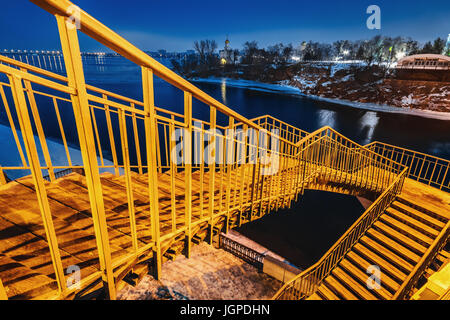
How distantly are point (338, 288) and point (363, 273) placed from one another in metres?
0.66

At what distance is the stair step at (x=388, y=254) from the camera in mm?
4980

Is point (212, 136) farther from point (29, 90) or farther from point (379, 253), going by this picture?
point (379, 253)

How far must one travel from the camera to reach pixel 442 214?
546 centimetres

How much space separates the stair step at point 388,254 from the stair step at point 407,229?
2.18ft

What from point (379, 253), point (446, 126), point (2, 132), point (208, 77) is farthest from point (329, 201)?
point (208, 77)

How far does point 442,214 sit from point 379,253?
180 centimetres

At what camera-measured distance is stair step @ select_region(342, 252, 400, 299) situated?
4.79 m

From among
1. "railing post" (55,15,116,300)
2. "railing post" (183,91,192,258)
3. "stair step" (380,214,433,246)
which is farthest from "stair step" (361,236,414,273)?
"railing post" (55,15,116,300)

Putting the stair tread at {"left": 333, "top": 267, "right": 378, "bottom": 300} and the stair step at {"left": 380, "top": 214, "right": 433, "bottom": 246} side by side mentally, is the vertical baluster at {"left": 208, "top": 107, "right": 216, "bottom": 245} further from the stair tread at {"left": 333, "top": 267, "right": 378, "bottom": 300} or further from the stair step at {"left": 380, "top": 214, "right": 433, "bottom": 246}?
the stair step at {"left": 380, "top": 214, "right": 433, "bottom": 246}

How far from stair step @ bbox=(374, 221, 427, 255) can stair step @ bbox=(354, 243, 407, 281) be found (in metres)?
0.64

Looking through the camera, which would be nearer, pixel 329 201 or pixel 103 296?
pixel 103 296

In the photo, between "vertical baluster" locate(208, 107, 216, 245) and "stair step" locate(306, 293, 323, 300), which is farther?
"stair step" locate(306, 293, 323, 300)

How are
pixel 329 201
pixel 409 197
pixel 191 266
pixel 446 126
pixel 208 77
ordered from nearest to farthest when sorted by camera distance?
1. pixel 409 197
2. pixel 191 266
3. pixel 329 201
4. pixel 446 126
5. pixel 208 77

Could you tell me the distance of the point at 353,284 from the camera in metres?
5.12
